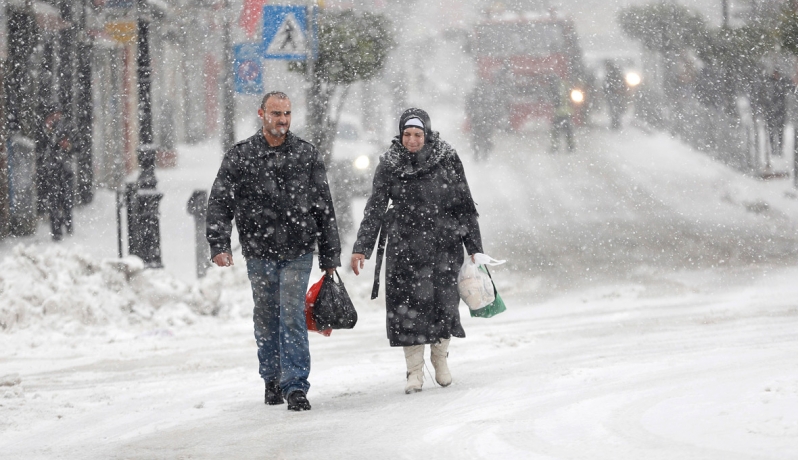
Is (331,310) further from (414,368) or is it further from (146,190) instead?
(146,190)

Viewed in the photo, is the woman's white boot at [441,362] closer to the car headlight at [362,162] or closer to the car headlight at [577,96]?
the car headlight at [362,162]

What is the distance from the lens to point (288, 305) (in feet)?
19.8

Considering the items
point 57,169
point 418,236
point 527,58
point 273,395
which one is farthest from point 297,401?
point 527,58

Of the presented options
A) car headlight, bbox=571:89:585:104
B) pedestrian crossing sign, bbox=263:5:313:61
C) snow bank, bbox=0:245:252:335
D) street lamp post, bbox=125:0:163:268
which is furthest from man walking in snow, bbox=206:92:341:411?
car headlight, bbox=571:89:585:104

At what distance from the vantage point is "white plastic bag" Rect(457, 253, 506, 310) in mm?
6617

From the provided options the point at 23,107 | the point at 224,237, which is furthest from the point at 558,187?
the point at 224,237

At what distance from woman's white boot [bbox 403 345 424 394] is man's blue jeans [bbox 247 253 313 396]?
2.22ft

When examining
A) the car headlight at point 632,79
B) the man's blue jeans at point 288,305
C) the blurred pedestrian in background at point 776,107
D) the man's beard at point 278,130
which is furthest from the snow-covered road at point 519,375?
the car headlight at point 632,79

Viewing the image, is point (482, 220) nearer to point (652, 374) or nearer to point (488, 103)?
point (488, 103)

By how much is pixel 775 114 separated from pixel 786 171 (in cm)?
120

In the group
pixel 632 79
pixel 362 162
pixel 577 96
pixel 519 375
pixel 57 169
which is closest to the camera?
pixel 519 375

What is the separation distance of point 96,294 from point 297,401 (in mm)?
4822

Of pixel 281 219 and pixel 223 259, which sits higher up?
pixel 281 219

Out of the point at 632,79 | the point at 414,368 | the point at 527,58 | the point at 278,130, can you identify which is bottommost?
the point at 414,368
